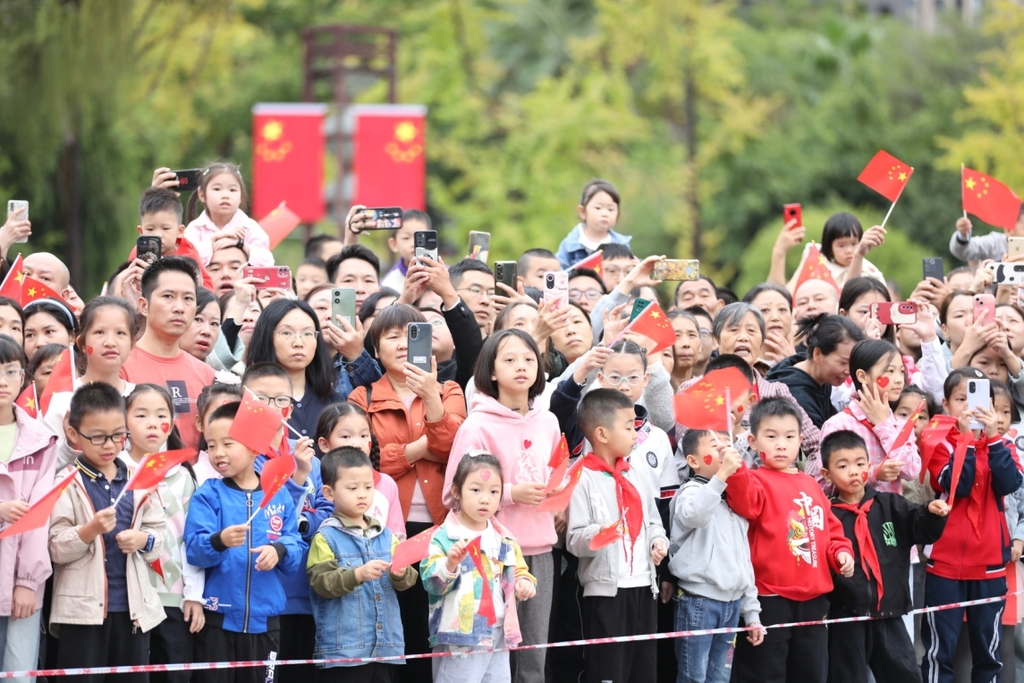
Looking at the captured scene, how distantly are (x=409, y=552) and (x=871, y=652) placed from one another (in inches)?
102

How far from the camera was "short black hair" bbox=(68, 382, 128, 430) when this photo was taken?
5520 mm

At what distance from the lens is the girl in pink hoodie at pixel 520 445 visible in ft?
20.0

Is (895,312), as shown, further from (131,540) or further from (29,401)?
(29,401)

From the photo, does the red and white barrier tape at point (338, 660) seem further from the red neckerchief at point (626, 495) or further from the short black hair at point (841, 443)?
the short black hair at point (841, 443)

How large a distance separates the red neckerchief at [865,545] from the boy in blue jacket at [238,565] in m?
2.65

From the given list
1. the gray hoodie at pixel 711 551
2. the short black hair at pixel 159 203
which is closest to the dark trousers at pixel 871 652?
the gray hoodie at pixel 711 551

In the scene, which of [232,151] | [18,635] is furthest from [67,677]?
[232,151]

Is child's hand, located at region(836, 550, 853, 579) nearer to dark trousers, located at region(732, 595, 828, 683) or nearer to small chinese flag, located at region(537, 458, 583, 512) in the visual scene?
dark trousers, located at region(732, 595, 828, 683)

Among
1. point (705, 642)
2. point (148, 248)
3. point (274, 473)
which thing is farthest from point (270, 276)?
point (705, 642)

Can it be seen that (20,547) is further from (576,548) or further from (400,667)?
(576,548)

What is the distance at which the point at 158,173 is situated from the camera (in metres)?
7.85

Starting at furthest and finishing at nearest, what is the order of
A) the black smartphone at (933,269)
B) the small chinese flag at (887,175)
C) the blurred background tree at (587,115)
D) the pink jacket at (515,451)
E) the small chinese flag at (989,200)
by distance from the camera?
the blurred background tree at (587,115)
the small chinese flag at (887,175)
the small chinese flag at (989,200)
the black smartphone at (933,269)
the pink jacket at (515,451)

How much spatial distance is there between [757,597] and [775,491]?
1.64ft

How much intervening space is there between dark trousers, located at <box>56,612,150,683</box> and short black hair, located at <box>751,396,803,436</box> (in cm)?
288
